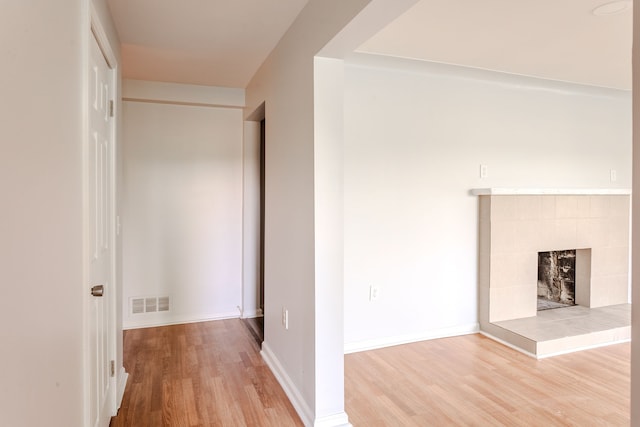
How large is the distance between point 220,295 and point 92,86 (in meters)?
2.84

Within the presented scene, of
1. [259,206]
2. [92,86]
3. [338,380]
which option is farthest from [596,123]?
[92,86]

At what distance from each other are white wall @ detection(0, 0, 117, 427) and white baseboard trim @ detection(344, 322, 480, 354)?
225cm

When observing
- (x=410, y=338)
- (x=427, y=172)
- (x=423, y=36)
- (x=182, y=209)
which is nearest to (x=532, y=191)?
(x=427, y=172)

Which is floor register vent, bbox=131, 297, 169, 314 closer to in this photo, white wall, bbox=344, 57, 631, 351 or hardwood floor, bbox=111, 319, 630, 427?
hardwood floor, bbox=111, 319, 630, 427

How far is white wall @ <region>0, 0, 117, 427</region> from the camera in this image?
84 cm

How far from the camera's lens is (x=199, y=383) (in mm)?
2729

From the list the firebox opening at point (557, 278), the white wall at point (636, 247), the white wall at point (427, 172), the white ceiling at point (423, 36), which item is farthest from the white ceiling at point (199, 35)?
the firebox opening at point (557, 278)

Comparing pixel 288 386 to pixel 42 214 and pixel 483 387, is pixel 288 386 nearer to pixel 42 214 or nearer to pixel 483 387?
pixel 483 387

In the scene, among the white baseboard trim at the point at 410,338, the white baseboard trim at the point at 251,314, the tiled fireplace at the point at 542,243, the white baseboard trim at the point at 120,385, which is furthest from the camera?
the white baseboard trim at the point at 251,314

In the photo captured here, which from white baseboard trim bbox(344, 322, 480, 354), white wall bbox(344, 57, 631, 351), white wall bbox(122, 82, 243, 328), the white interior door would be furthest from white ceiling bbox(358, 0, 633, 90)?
white baseboard trim bbox(344, 322, 480, 354)

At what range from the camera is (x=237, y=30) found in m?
2.59

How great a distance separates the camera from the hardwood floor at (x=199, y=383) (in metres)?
2.31

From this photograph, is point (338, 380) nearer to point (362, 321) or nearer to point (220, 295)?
point (362, 321)

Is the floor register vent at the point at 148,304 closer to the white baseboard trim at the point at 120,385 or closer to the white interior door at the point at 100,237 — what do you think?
the white baseboard trim at the point at 120,385
